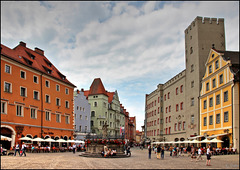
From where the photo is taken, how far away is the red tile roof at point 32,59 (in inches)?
1623

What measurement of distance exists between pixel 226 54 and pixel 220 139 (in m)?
12.5

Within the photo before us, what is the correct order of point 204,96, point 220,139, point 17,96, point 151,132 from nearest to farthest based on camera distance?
point 220,139 < point 17,96 < point 204,96 < point 151,132

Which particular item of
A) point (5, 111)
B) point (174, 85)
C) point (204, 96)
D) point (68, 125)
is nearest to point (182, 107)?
point (174, 85)

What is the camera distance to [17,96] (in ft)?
131

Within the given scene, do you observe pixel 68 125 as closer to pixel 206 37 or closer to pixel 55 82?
pixel 55 82

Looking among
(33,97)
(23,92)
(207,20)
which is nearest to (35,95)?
(33,97)

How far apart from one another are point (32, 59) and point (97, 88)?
3932 centimetres

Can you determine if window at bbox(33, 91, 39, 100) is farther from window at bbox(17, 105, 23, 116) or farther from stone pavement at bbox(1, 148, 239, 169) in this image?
stone pavement at bbox(1, 148, 239, 169)

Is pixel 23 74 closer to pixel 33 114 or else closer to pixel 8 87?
pixel 8 87

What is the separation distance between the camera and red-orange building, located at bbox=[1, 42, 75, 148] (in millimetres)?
38219

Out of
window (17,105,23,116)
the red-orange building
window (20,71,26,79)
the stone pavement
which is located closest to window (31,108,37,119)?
the red-orange building

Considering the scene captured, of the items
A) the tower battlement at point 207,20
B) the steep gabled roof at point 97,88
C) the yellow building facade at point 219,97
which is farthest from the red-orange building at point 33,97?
the steep gabled roof at point 97,88

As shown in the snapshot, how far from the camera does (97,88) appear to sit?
85.4m

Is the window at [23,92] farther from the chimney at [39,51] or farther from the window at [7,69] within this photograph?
the chimney at [39,51]
